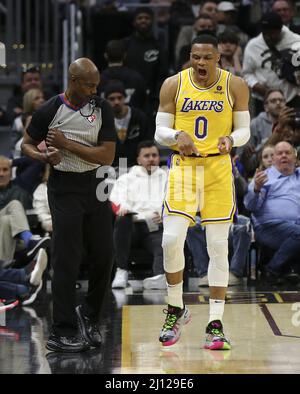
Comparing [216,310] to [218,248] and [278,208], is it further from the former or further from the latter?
[278,208]

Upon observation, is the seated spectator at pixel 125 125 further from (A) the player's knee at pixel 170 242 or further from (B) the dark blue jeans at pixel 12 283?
(A) the player's knee at pixel 170 242

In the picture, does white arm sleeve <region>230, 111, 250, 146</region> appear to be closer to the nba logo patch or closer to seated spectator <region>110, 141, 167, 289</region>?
the nba logo patch

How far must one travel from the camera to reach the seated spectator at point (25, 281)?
10.0 meters

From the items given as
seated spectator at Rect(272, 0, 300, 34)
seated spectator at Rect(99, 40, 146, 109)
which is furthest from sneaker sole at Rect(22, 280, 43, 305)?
seated spectator at Rect(272, 0, 300, 34)

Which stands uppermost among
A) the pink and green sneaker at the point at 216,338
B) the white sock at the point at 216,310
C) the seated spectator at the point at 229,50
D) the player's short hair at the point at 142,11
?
the player's short hair at the point at 142,11

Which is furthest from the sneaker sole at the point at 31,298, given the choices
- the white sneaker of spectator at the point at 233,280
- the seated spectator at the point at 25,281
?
the white sneaker of spectator at the point at 233,280

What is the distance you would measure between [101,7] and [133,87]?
2.55m

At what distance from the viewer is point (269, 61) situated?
13148mm

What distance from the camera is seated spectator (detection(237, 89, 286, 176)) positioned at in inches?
473

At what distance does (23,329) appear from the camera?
28.9 feet

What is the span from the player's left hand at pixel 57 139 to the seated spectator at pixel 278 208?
3.59 m

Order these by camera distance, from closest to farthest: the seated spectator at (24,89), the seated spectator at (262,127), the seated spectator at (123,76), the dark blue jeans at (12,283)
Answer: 1. the dark blue jeans at (12,283)
2. the seated spectator at (262,127)
3. the seated spectator at (123,76)
4. the seated spectator at (24,89)

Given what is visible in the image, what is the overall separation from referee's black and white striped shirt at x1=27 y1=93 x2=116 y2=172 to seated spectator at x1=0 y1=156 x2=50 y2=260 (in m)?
2.74
